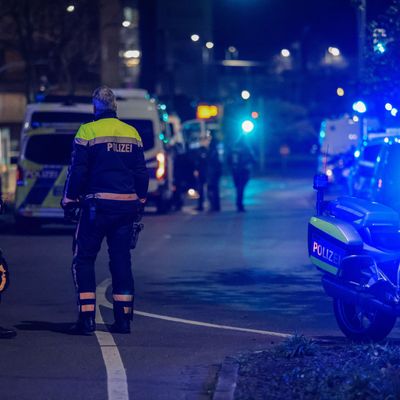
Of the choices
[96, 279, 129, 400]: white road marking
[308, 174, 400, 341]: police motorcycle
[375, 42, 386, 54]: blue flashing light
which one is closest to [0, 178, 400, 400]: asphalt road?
[96, 279, 129, 400]: white road marking

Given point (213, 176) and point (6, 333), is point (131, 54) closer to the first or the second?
point (213, 176)

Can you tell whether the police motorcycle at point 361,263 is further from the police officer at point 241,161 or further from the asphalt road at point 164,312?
the police officer at point 241,161

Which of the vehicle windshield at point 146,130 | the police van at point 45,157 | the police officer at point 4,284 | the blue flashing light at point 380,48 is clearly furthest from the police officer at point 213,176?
the police officer at point 4,284

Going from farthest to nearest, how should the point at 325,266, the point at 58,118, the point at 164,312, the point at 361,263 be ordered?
the point at 58,118 < the point at 164,312 < the point at 325,266 < the point at 361,263

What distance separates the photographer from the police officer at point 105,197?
31.7ft

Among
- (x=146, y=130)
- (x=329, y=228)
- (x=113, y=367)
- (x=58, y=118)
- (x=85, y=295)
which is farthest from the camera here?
(x=146, y=130)

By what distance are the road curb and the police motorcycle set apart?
1.27m

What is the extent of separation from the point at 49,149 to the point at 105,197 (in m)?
11.5

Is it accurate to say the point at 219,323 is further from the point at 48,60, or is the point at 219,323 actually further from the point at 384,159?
the point at 48,60

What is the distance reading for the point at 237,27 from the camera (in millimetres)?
83125

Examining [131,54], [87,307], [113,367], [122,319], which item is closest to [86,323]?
[87,307]

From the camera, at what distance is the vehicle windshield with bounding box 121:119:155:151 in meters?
24.3

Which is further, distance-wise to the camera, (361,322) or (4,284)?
(4,284)

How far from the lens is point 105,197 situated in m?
9.66
